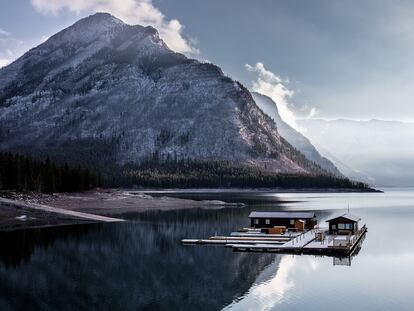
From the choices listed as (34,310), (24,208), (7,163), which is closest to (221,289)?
(34,310)

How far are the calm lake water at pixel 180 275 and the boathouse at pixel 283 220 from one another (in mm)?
15463

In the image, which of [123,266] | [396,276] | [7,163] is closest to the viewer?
[396,276]

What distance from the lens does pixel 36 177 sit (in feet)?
524

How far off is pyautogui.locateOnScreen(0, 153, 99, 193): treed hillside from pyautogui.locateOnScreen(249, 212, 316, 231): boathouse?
242 ft

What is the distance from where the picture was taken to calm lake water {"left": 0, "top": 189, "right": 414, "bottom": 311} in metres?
50.5

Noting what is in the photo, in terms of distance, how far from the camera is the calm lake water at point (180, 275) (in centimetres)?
5047

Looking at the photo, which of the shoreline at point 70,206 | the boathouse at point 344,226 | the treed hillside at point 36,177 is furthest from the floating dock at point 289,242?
the treed hillside at point 36,177

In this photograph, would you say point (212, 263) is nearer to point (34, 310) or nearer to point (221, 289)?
point (221, 289)

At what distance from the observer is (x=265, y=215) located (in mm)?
110875

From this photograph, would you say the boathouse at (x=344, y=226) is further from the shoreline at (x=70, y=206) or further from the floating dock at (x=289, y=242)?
the shoreline at (x=70, y=206)

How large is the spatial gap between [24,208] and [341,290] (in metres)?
85.8

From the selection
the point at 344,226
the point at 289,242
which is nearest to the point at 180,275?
the point at 289,242

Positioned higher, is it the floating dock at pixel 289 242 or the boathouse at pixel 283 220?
the boathouse at pixel 283 220

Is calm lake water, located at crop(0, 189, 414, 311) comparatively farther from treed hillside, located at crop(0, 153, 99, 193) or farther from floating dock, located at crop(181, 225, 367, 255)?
treed hillside, located at crop(0, 153, 99, 193)
